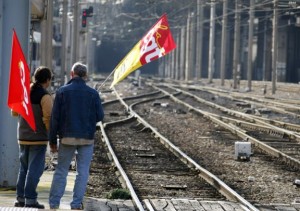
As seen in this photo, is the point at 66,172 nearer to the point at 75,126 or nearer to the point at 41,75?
the point at 75,126

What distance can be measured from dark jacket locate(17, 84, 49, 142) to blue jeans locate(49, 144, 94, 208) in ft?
0.86

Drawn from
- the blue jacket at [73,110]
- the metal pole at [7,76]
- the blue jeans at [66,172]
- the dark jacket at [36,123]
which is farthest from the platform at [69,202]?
the blue jacket at [73,110]

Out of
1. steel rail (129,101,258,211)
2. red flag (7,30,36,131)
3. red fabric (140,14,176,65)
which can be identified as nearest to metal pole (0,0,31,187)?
red fabric (140,14,176,65)

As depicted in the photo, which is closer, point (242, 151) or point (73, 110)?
point (73, 110)

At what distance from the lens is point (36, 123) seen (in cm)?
1120

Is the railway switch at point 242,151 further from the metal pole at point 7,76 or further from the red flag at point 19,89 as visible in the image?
the red flag at point 19,89

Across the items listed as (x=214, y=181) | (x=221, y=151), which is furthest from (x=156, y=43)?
(x=221, y=151)

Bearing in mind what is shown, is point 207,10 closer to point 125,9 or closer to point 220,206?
point 125,9

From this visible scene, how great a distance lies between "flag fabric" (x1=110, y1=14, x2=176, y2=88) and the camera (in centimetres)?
1298

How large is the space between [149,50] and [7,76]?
1.96m

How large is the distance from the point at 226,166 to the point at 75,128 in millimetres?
8227

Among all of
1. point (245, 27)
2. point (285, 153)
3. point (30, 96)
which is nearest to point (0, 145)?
point (30, 96)

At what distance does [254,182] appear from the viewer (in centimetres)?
1641

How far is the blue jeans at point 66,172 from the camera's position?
1120 cm
